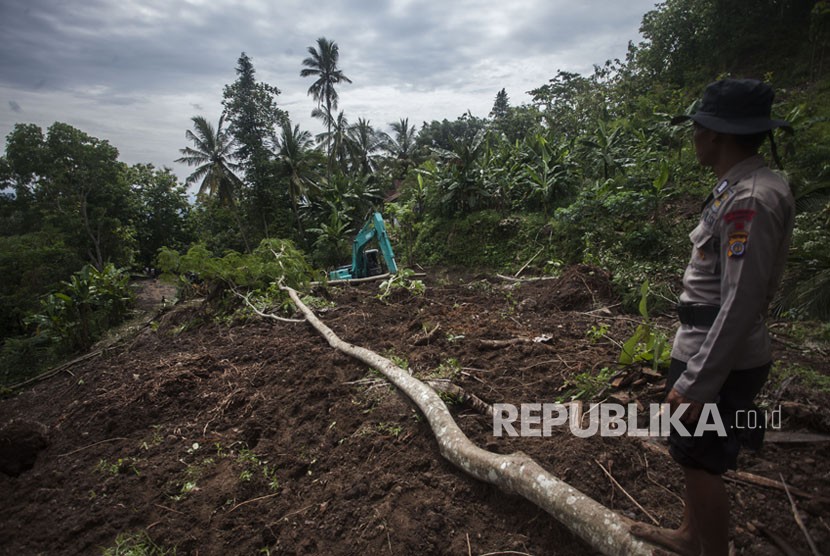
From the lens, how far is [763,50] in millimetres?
16297

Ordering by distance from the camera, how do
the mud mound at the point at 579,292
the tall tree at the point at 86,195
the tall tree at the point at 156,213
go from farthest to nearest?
the tall tree at the point at 156,213 < the tall tree at the point at 86,195 < the mud mound at the point at 579,292

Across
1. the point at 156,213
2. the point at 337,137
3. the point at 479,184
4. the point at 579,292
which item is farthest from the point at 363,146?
the point at 579,292

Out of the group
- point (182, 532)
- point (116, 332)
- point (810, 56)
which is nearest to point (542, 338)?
point (182, 532)

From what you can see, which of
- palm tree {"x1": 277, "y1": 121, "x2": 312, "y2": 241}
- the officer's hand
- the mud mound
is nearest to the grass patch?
the officer's hand

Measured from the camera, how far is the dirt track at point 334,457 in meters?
2.01

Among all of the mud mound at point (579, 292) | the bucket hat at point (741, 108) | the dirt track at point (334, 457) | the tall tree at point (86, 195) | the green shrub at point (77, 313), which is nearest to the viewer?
the bucket hat at point (741, 108)

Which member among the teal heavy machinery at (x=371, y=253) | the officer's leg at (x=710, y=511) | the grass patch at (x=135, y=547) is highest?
the teal heavy machinery at (x=371, y=253)

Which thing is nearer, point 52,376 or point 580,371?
point 580,371

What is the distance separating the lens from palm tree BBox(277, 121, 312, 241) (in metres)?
22.6

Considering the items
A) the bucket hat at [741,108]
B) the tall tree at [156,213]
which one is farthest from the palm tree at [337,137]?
the bucket hat at [741,108]

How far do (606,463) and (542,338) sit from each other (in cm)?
178

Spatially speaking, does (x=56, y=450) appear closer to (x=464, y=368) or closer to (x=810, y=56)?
(x=464, y=368)

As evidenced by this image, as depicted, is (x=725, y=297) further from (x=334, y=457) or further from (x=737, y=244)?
(x=334, y=457)

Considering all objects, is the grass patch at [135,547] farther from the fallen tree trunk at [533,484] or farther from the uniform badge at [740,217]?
the uniform badge at [740,217]
